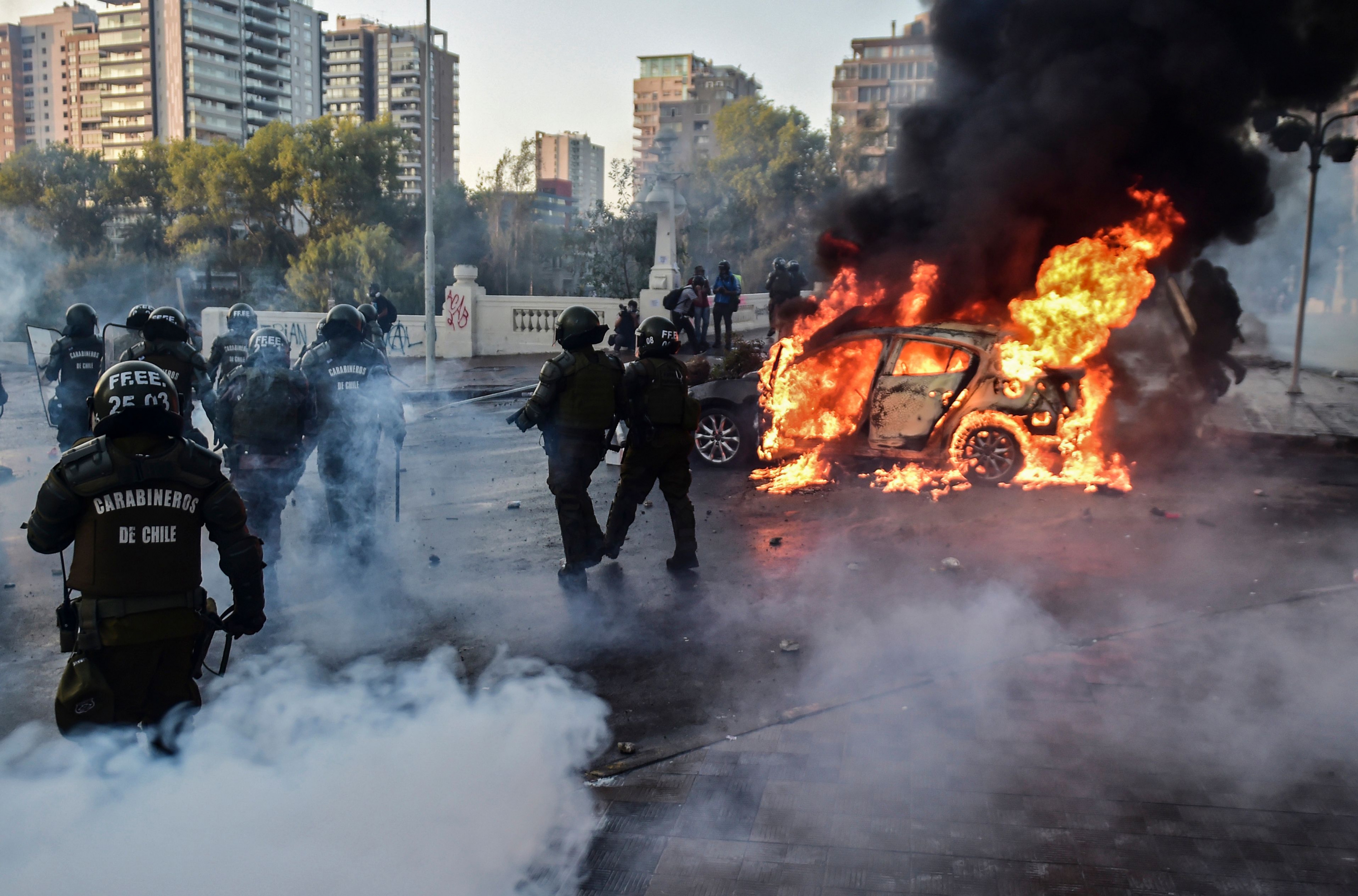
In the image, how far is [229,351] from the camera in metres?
9.05

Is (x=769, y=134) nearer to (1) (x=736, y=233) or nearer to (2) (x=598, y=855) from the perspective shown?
(1) (x=736, y=233)

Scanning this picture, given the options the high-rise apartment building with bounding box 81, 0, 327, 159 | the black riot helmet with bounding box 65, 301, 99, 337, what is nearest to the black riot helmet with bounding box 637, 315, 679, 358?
the black riot helmet with bounding box 65, 301, 99, 337

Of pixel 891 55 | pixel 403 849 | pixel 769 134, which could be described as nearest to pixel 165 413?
pixel 403 849

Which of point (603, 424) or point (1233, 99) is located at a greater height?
point (1233, 99)

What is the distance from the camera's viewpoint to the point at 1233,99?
11133mm

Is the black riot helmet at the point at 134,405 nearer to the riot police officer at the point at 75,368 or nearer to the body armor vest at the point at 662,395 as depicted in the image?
the body armor vest at the point at 662,395

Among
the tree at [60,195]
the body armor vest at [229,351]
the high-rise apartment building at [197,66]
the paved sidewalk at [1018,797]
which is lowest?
the paved sidewalk at [1018,797]

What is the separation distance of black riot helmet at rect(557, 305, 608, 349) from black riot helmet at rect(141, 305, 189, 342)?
8.92ft

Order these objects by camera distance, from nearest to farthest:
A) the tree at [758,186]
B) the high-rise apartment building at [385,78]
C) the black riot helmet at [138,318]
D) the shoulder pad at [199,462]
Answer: the shoulder pad at [199,462], the black riot helmet at [138,318], the tree at [758,186], the high-rise apartment building at [385,78]

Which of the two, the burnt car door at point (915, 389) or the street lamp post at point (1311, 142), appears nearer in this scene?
the burnt car door at point (915, 389)

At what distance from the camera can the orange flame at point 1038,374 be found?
31.8 ft

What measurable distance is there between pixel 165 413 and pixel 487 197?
189 ft

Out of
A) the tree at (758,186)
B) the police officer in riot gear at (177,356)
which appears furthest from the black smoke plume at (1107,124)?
the tree at (758,186)

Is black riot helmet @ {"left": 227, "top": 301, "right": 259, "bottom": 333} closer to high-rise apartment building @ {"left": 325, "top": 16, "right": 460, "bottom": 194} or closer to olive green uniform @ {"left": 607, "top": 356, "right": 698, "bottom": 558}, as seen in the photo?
olive green uniform @ {"left": 607, "top": 356, "right": 698, "bottom": 558}
